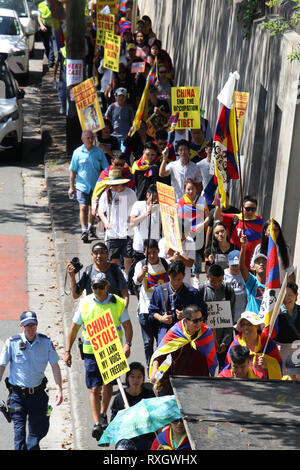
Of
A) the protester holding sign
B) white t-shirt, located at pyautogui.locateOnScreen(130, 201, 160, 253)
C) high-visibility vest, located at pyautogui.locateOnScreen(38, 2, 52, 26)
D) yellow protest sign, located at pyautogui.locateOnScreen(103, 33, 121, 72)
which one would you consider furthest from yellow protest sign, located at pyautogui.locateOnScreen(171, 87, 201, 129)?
high-visibility vest, located at pyautogui.locateOnScreen(38, 2, 52, 26)

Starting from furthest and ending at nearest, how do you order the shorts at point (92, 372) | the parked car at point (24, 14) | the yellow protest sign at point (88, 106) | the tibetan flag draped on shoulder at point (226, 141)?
the parked car at point (24, 14) < the yellow protest sign at point (88, 106) < the tibetan flag draped on shoulder at point (226, 141) < the shorts at point (92, 372)

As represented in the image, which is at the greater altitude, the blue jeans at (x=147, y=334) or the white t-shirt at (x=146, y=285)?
the white t-shirt at (x=146, y=285)

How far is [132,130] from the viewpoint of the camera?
16.2 m

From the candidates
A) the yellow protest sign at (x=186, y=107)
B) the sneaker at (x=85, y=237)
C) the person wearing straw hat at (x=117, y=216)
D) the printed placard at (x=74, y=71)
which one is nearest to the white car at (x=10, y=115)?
the printed placard at (x=74, y=71)

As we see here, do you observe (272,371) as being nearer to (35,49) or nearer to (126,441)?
(126,441)

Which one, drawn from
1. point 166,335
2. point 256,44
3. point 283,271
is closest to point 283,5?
point 256,44

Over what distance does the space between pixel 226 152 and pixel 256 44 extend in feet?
15.2

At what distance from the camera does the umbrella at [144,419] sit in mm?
7258

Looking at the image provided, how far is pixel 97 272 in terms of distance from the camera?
1026 centimetres

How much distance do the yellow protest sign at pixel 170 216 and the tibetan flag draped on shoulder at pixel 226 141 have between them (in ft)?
2.20

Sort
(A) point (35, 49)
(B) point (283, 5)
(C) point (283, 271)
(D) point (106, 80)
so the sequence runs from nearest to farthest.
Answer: (C) point (283, 271)
(B) point (283, 5)
(D) point (106, 80)
(A) point (35, 49)

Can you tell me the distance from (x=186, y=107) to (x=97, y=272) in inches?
189

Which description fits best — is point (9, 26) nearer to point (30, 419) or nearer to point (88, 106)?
point (88, 106)

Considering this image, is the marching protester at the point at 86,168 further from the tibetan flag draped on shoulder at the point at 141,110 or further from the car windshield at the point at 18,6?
the car windshield at the point at 18,6
